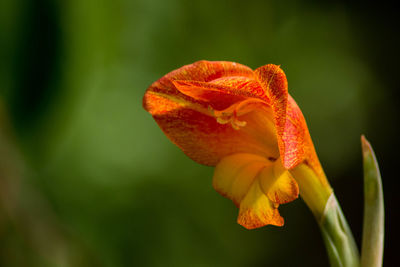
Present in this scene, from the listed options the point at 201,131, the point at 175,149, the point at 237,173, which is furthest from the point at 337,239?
the point at 175,149

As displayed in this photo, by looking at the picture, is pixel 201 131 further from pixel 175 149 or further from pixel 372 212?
pixel 175 149

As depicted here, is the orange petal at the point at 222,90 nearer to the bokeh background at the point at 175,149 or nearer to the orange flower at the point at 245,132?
the orange flower at the point at 245,132

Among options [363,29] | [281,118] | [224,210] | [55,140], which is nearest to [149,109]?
[281,118]

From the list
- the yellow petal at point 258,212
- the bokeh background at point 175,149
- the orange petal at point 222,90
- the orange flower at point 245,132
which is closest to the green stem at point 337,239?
the orange flower at point 245,132

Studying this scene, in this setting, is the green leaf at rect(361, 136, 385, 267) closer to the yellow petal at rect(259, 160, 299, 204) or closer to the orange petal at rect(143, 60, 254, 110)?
the yellow petal at rect(259, 160, 299, 204)

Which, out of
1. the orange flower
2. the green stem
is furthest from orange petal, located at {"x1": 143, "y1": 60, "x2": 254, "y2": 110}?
the green stem
